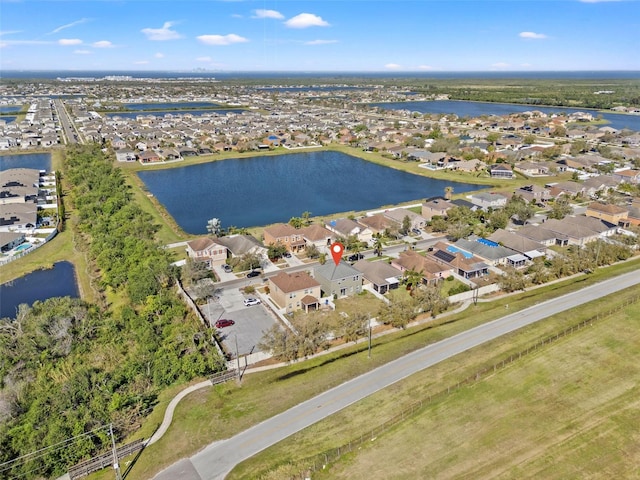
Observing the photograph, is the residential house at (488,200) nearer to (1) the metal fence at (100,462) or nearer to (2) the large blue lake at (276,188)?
(2) the large blue lake at (276,188)

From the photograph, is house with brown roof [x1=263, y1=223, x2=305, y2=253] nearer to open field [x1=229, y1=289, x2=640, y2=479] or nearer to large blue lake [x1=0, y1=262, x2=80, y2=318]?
large blue lake [x1=0, y1=262, x2=80, y2=318]

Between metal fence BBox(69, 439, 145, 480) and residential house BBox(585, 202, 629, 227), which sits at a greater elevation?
residential house BBox(585, 202, 629, 227)

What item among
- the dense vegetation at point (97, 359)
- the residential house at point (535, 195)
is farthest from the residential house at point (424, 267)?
the residential house at point (535, 195)

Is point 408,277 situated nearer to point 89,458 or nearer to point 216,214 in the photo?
point 89,458

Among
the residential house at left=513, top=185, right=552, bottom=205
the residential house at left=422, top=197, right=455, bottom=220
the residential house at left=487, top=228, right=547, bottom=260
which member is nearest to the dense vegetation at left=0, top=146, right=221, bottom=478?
the residential house at left=487, top=228, right=547, bottom=260

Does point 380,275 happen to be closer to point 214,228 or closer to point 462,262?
point 462,262
